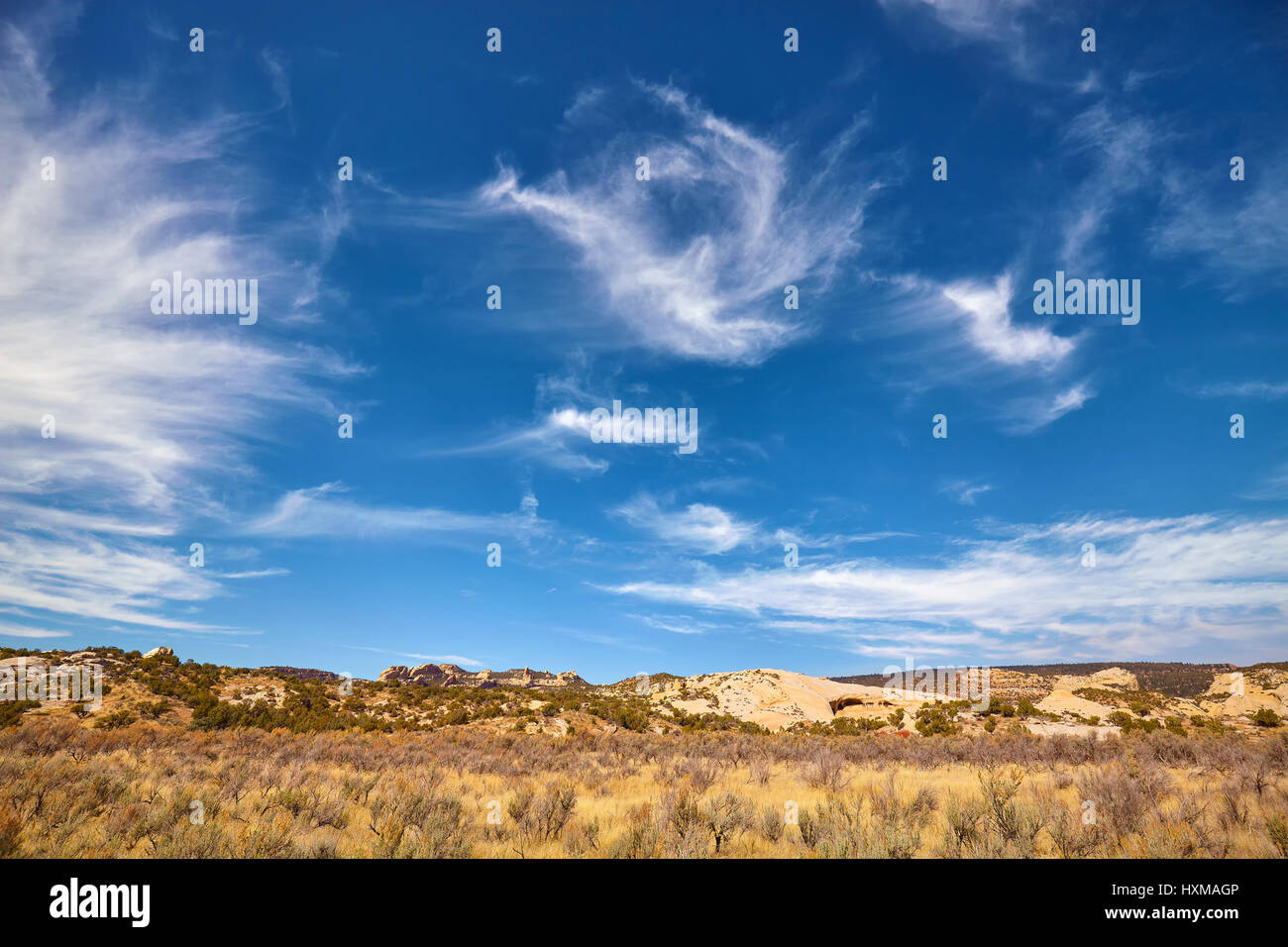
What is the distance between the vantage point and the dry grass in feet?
26.1

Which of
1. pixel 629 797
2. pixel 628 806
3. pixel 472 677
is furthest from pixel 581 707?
pixel 472 677

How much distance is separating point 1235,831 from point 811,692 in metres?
55.7

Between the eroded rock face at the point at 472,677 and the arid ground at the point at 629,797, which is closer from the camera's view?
the arid ground at the point at 629,797

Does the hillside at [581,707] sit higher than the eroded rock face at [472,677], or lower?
higher

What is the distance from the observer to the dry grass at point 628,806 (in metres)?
7.94

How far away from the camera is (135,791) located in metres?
11.5

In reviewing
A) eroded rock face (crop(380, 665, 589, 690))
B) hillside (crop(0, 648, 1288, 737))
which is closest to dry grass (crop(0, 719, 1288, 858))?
hillside (crop(0, 648, 1288, 737))

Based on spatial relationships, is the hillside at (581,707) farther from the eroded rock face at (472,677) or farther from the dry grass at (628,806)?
the eroded rock face at (472,677)

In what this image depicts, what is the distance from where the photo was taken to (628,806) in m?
11.9

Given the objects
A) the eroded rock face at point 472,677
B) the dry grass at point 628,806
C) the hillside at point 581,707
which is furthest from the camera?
the eroded rock face at point 472,677


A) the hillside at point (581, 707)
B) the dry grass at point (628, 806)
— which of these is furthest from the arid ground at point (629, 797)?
the hillside at point (581, 707)
